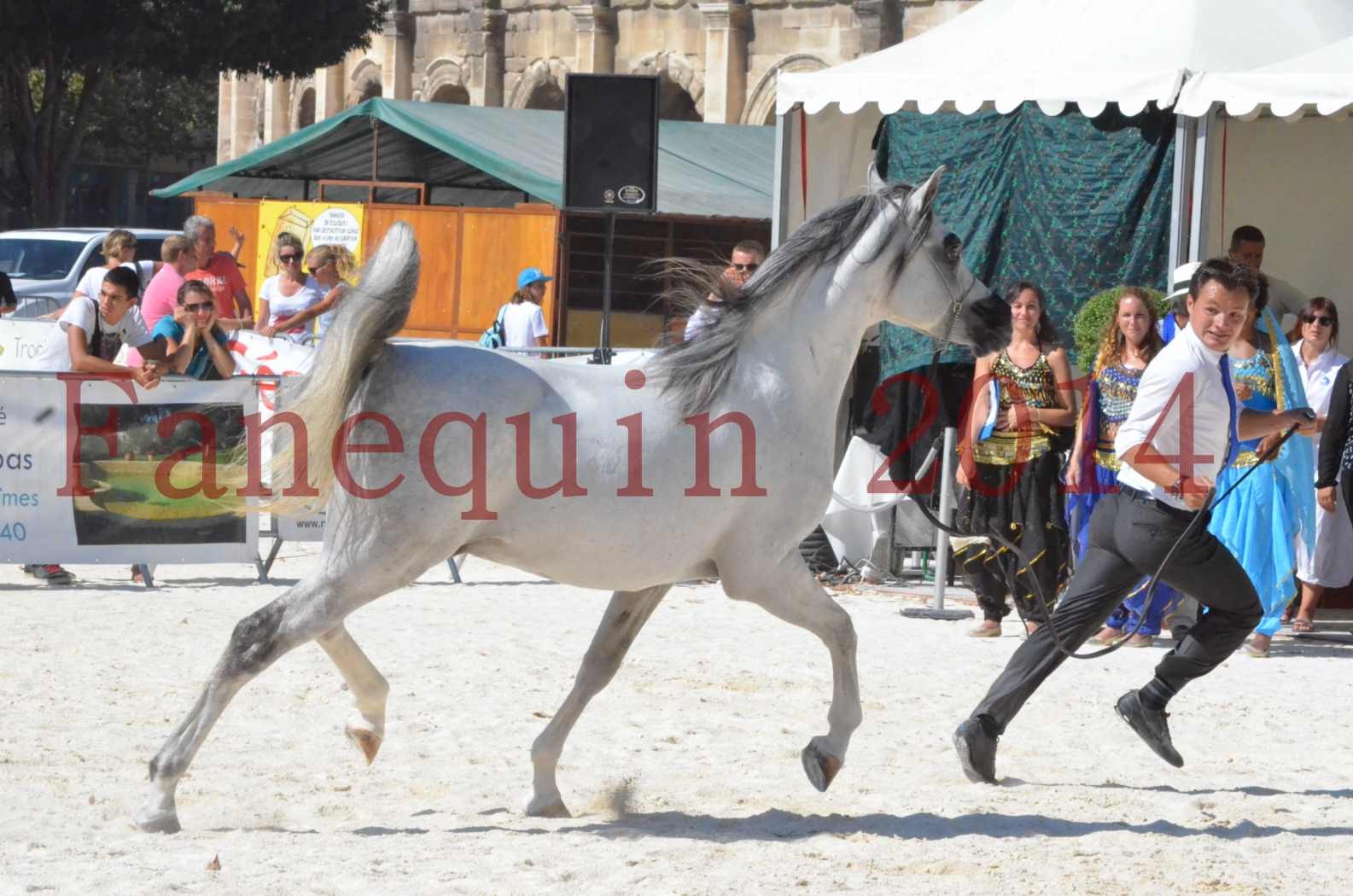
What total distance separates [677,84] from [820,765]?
1048 inches

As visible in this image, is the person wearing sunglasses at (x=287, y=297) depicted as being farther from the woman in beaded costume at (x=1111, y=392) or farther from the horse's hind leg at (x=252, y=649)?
the horse's hind leg at (x=252, y=649)

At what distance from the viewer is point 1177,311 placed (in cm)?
955

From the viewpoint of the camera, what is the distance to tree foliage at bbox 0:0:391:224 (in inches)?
1304

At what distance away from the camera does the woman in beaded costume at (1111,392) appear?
348 inches

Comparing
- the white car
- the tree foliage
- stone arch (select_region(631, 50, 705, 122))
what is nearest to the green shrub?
the white car

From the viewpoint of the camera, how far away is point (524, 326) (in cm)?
1491

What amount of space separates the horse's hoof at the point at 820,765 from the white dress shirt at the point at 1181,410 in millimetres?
1374

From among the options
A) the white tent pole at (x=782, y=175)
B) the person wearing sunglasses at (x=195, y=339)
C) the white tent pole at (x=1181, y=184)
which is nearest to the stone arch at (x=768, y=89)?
the white tent pole at (x=782, y=175)

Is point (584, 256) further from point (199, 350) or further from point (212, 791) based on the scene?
point (212, 791)

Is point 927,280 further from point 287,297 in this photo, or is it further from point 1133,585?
point 287,297

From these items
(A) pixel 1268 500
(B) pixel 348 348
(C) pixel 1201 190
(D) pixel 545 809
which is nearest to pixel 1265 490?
(A) pixel 1268 500

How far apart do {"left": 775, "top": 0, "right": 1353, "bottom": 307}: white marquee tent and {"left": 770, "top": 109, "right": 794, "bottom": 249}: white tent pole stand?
0.01 metres

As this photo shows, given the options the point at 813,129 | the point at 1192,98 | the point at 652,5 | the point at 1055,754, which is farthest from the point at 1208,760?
the point at 652,5

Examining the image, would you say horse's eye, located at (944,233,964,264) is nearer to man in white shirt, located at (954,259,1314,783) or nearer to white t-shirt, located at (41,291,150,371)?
man in white shirt, located at (954,259,1314,783)
